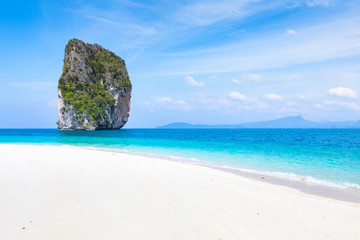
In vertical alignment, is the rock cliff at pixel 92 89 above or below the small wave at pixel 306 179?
above

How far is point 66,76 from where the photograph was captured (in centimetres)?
8694

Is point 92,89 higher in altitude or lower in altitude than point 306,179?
higher

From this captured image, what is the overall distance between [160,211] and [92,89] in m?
94.7

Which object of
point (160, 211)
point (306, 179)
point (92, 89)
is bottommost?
point (306, 179)

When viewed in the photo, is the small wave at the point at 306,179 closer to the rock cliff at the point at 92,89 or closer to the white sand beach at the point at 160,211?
the white sand beach at the point at 160,211

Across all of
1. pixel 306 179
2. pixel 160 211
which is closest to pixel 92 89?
pixel 306 179

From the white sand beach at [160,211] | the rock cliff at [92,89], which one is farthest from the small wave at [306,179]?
the rock cliff at [92,89]

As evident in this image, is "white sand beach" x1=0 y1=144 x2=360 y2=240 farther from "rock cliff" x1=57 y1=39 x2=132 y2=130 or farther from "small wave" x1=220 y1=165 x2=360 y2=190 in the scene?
"rock cliff" x1=57 y1=39 x2=132 y2=130

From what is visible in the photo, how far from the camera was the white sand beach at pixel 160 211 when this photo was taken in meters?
4.44

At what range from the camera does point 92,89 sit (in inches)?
3647

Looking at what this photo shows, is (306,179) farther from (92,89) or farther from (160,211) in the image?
(92,89)

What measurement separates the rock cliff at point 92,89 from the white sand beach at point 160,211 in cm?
8317

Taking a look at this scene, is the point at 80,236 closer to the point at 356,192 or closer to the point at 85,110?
the point at 356,192

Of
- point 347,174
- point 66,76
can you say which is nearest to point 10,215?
point 347,174
